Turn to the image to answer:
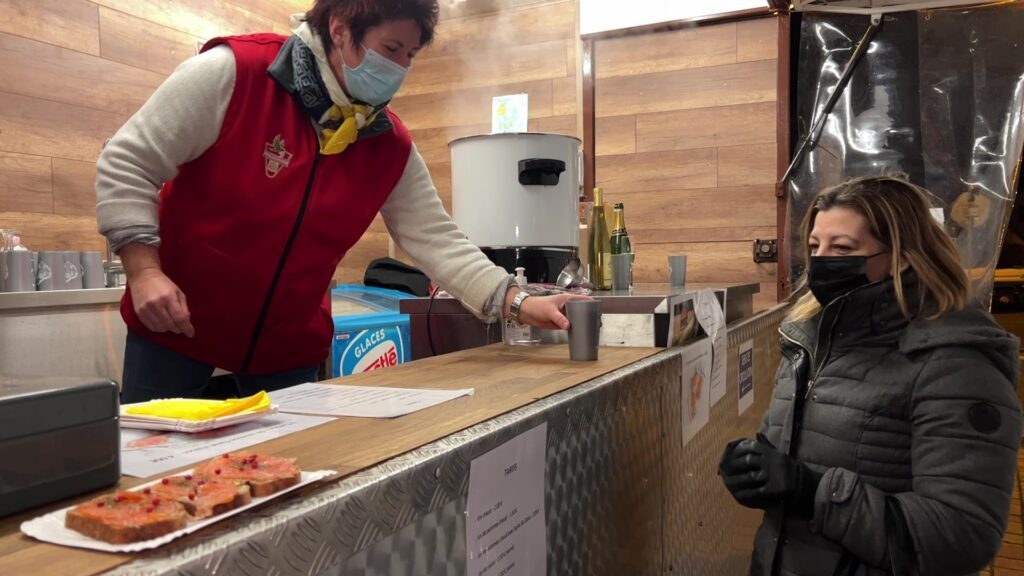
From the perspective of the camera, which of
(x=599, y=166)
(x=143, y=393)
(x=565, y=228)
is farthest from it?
(x=599, y=166)

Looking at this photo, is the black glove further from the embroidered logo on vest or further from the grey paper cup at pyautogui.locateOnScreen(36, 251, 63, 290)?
the grey paper cup at pyautogui.locateOnScreen(36, 251, 63, 290)

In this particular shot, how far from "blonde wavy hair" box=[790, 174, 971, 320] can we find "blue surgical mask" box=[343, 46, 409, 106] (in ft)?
2.86

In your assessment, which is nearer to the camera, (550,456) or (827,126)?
(550,456)

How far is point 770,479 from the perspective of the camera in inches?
47.1

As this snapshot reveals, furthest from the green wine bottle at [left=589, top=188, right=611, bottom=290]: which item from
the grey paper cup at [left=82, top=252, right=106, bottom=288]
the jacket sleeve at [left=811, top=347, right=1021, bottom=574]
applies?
the grey paper cup at [left=82, top=252, right=106, bottom=288]

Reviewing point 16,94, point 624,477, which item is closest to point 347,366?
point 16,94

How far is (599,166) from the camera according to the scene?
4047mm

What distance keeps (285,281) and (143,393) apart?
347 millimetres

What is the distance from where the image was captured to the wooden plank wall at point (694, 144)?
146 inches

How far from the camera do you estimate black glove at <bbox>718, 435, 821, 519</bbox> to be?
1.20 meters

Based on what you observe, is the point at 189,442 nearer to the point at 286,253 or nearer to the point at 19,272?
the point at 286,253

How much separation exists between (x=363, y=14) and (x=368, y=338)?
1894 mm

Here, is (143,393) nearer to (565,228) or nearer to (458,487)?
(458,487)

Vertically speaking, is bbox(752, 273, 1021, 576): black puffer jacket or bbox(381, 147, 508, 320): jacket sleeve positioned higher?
bbox(381, 147, 508, 320): jacket sleeve
